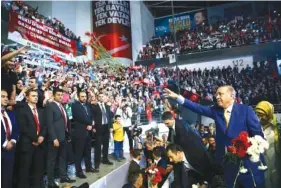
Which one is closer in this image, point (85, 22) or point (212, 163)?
point (212, 163)

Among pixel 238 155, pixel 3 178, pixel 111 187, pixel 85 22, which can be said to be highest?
pixel 85 22

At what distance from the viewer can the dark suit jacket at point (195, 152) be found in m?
3.01

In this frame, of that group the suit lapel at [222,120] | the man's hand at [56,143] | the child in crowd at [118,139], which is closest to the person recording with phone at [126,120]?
the child in crowd at [118,139]

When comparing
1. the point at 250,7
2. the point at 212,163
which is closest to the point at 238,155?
the point at 212,163

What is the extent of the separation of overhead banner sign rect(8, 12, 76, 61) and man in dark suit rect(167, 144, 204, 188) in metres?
8.49

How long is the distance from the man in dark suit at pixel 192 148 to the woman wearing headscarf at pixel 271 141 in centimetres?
57

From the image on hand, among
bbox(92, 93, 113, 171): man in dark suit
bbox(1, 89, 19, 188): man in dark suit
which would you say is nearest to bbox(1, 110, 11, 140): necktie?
bbox(1, 89, 19, 188): man in dark suit

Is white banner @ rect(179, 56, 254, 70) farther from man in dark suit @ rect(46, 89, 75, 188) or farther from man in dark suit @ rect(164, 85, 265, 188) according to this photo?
man in dark suit @ rect(164, 85, 265, 188)

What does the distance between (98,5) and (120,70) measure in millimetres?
6655

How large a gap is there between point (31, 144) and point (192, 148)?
1.88m

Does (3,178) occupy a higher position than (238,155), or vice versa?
(238,155)

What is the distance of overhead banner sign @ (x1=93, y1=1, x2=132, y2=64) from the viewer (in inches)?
762

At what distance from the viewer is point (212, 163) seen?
3018 millimetres

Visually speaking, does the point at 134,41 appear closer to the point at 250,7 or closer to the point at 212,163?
the point at 250,7
